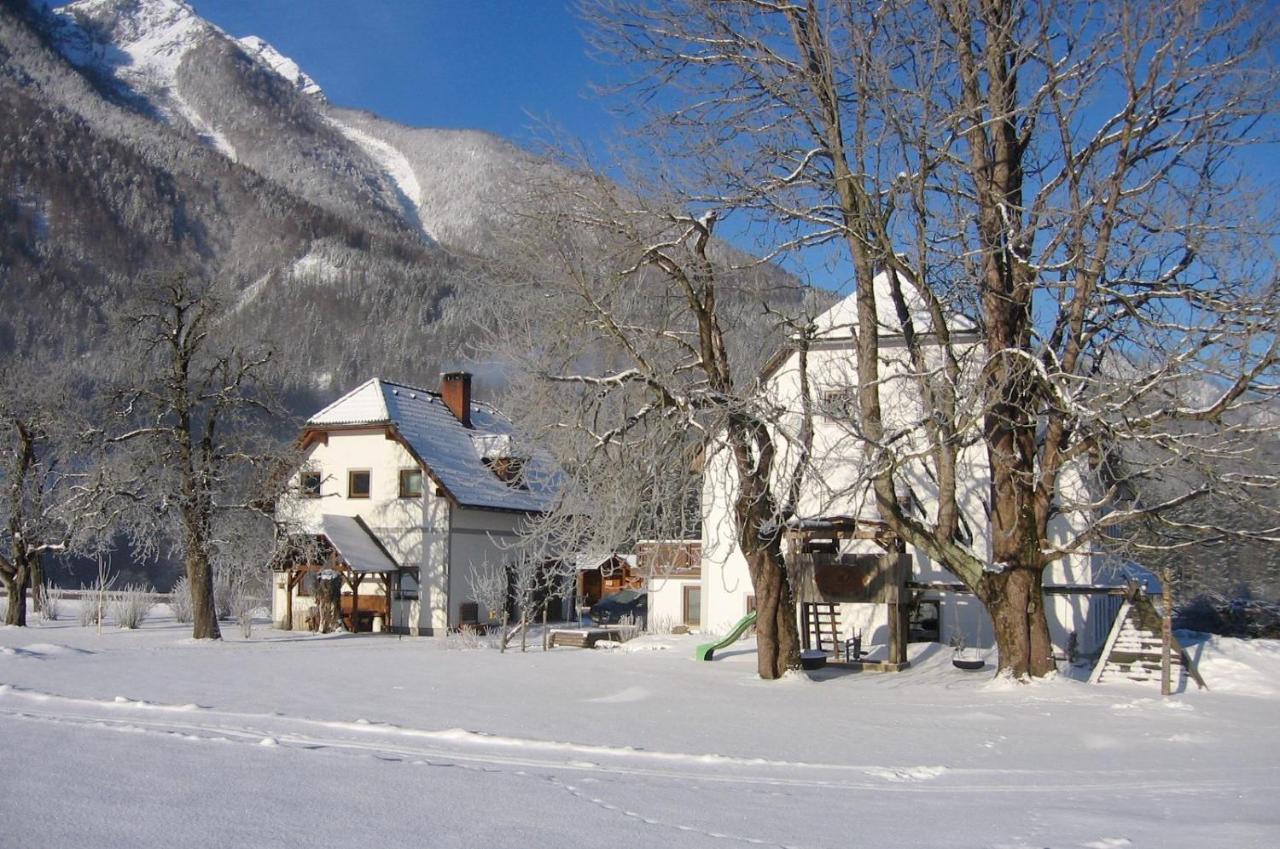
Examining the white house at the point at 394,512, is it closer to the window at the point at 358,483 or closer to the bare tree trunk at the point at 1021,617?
the window at the point at 358,483

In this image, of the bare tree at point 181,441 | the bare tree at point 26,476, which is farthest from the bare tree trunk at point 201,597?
the bare tree at point 26,476

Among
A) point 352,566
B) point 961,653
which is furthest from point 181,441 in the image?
point 961,653

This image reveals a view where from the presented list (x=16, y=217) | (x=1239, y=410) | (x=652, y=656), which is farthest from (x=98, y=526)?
(x=16, y=217)

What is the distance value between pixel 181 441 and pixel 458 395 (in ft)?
45.3

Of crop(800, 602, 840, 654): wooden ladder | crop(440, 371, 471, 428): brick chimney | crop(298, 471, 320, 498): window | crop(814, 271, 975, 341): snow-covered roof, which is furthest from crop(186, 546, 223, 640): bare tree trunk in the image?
crop(814, 271, 975, 341): snow-covered roof

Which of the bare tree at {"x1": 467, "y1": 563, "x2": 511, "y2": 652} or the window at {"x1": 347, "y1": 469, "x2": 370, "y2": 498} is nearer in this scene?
the bare tree at {"x1": 467, "y1": 563, "x2": 511, "y2": 652}

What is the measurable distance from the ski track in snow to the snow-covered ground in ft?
0.18

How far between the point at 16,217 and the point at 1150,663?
178 metres

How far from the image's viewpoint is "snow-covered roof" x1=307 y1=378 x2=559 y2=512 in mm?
37969

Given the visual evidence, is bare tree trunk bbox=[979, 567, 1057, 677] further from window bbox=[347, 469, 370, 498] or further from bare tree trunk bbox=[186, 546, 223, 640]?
window bbox=[347, 469, 370, 498]

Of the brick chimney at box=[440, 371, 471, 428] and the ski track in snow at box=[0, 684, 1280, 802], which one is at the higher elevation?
the brick chimney at box=[440, 371, 471, 428]

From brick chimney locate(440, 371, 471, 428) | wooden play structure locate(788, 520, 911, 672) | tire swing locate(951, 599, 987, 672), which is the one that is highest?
brick chimney locate(440, 371, 471, 428)

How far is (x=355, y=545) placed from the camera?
3659 centimetres

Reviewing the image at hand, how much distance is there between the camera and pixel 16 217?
6476 inches
